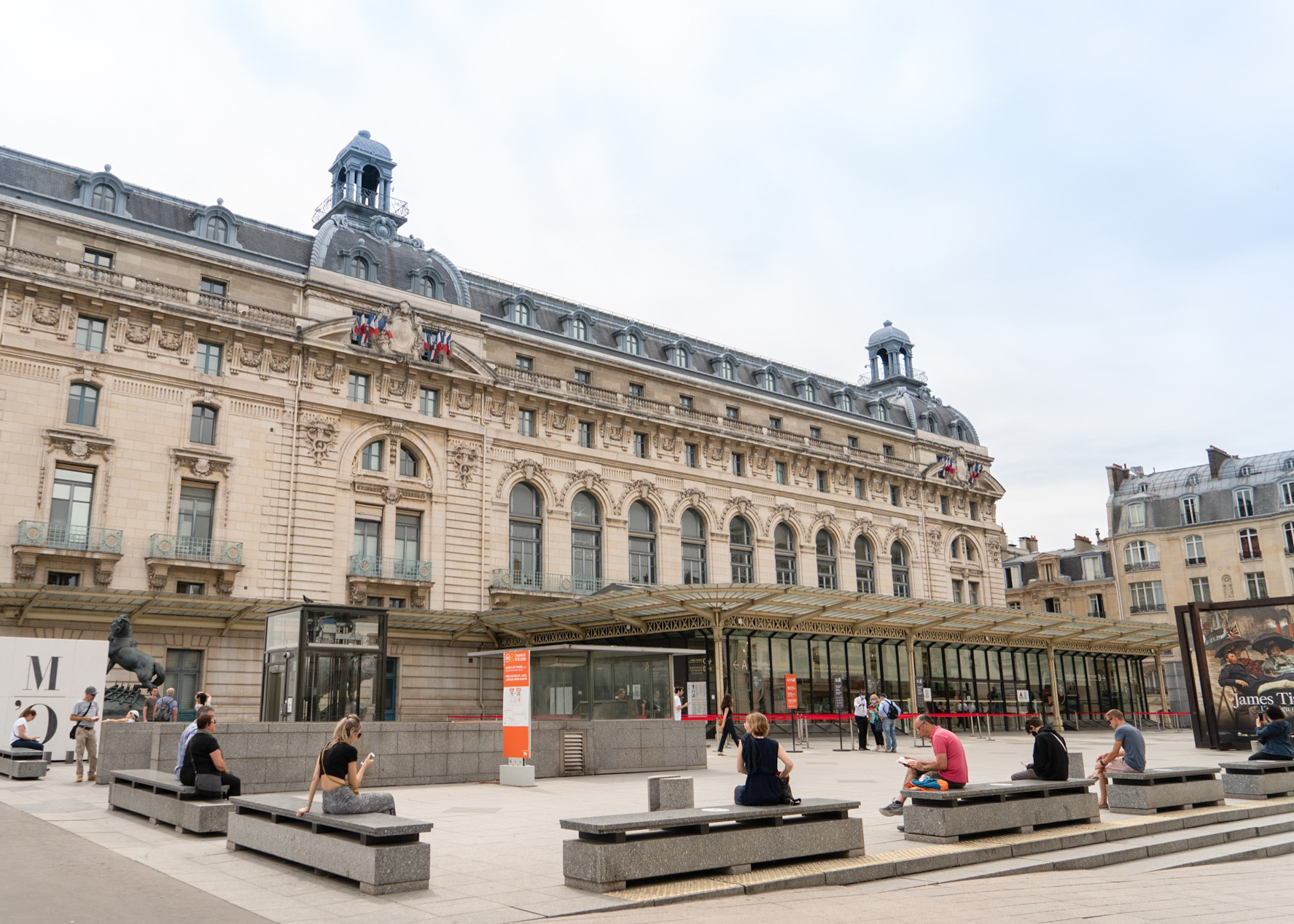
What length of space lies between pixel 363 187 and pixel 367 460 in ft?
51.4

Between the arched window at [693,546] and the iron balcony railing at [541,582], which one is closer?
the iron balcony railing at [541,582]

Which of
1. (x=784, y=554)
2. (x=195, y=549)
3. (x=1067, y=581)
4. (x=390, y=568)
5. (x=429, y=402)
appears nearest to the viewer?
(x=195, y=549)

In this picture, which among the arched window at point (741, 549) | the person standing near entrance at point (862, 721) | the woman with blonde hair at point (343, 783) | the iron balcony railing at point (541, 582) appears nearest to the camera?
the woman with blonde hair at point (343, 783)

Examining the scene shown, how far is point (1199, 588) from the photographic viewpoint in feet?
216

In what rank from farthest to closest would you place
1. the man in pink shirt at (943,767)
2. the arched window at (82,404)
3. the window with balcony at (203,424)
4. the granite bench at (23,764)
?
the window with balcony at (203,424) → the arched window at (82,404) → the granite bench at (23,764) → the man in pink shirt at (943,767)

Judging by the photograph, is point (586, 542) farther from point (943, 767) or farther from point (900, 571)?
point (943, 767)

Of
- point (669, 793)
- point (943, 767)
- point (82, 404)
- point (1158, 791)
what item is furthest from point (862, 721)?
point (82, 404)

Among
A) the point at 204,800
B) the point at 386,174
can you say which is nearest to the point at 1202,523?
the point at 386,174

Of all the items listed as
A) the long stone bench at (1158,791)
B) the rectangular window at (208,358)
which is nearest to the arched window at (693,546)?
the rectangular window at (208,358)

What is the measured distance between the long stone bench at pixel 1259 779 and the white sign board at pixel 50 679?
22.5m

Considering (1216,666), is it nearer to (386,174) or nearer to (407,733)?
(407,733)

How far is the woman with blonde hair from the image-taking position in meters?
9.85

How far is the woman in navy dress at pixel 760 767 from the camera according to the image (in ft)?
33.7

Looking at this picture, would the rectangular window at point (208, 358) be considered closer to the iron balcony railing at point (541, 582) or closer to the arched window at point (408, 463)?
the arched window at point (408, 463)
